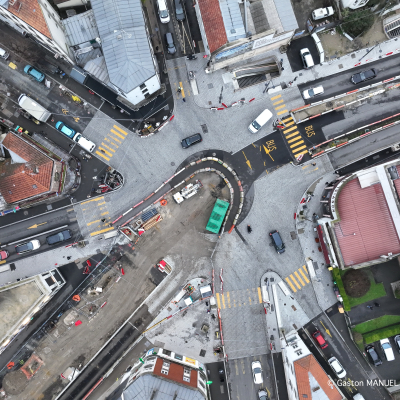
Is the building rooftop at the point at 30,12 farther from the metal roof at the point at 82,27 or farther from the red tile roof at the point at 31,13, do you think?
the metal roof at the point at 82,27

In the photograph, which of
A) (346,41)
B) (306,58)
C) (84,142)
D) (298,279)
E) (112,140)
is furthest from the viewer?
(112,140)

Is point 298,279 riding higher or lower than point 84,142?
lower

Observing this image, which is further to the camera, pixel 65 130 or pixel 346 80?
pixel 346 80

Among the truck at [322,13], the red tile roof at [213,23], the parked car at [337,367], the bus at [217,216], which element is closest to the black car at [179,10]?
the red tile roof at [213,23]

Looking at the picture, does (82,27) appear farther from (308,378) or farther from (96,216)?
(308,378)

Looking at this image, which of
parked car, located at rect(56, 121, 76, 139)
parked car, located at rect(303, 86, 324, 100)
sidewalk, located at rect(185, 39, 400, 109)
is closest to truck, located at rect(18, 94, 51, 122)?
parked car, located at rect(56, 121, 76, 139)

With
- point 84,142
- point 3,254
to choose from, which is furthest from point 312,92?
point 3,254

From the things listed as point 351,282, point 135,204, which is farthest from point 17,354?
point 351,282
